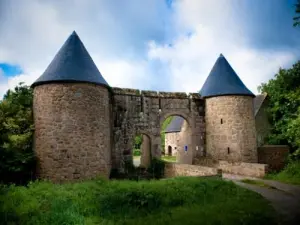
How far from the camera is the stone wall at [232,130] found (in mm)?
17797

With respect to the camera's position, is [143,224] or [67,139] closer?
[143,224]

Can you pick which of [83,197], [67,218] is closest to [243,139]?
[83,197]

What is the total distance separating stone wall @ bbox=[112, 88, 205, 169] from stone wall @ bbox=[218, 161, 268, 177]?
2768 mm

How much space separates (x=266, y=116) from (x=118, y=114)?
14.8 m

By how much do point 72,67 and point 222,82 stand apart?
33.0 feet

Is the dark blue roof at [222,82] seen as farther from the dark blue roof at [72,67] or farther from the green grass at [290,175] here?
the dark blue roof at [72,67]

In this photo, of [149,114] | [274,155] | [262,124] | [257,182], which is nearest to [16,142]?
[149,114]

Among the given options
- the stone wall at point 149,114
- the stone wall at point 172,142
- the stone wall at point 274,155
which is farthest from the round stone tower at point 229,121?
the stone wall at point 172,142

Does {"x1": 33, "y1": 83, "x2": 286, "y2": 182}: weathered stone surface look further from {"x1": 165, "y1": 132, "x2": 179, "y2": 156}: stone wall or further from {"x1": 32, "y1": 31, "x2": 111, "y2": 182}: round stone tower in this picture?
{"x1": 165, "y1": 132, "x2": 179, "y2": 156}: stone wall

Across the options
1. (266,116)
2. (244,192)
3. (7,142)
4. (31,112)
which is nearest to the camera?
(244,192)

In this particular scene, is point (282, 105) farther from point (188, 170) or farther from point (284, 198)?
point (284, 198)

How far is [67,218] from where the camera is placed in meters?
6.97

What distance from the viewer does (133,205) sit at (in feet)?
27.1

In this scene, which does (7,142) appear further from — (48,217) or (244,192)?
(244,192)
